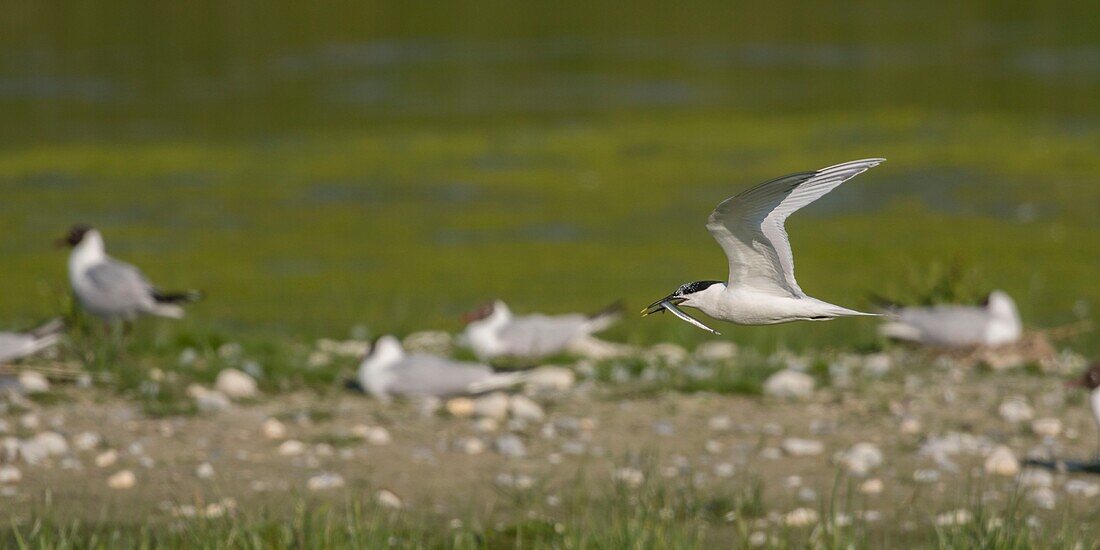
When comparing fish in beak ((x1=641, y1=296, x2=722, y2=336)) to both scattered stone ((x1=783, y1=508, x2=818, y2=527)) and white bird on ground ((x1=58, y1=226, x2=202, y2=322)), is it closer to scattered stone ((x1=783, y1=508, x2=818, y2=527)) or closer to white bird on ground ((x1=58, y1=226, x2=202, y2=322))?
scattered stone ((x1=783, y1=508, x2=818, y2=527))

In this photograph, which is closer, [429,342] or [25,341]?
[25,341]

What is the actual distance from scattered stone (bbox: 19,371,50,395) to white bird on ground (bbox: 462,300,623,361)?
313 centimetres

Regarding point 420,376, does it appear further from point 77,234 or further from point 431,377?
point 77,234

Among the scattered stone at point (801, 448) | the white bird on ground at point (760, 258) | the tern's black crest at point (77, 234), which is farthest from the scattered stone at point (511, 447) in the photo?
the white bird on ground at point (760, 258)

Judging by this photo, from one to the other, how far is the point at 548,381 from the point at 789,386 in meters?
1.65

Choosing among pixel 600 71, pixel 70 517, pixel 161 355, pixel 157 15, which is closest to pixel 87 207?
pixel 161 355

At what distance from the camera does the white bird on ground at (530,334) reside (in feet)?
36.1

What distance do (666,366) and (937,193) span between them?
42.6ft

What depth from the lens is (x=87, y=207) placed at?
22.3m

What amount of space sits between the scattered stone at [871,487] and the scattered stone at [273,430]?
3.42m

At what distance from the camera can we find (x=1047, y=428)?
8.80 metres

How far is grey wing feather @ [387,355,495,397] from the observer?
9531 mm

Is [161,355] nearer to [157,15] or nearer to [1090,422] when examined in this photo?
[1090,422]

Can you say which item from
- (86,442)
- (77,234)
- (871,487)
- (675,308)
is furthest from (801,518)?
(77,234)
